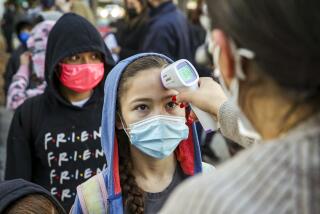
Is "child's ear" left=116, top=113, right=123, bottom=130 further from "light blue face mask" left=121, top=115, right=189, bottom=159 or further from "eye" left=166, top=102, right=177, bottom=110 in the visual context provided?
"eye" left=166, top=102, right=177, bottom=110

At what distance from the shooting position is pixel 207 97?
1939 millimetres

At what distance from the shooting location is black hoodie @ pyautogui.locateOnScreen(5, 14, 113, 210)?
9.95 ft

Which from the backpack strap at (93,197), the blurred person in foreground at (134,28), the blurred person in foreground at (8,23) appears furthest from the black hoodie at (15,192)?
the blurred person in foreground at (8,23)

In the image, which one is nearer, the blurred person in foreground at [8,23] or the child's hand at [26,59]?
the child's hand at [26,59]

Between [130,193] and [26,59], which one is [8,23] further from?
[130,193]

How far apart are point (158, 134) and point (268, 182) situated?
131 cm

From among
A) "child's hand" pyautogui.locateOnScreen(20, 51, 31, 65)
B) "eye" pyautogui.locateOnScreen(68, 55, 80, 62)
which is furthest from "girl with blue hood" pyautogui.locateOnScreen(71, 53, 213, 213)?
"child's hand" pyautogui.locateOnScreen(20, 51, 31, 65)

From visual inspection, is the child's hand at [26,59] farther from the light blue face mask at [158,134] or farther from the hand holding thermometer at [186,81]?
the hand holding thermometer at [186,81]

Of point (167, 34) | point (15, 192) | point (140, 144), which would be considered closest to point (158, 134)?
point (140, 144)

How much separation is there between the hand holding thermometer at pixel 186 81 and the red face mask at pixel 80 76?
122 cm

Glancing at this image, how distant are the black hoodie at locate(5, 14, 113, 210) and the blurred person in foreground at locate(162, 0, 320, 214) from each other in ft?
6.82

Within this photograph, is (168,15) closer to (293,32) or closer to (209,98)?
(209,98)

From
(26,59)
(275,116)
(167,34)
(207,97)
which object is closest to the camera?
(275,116)

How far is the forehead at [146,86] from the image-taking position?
217cm
